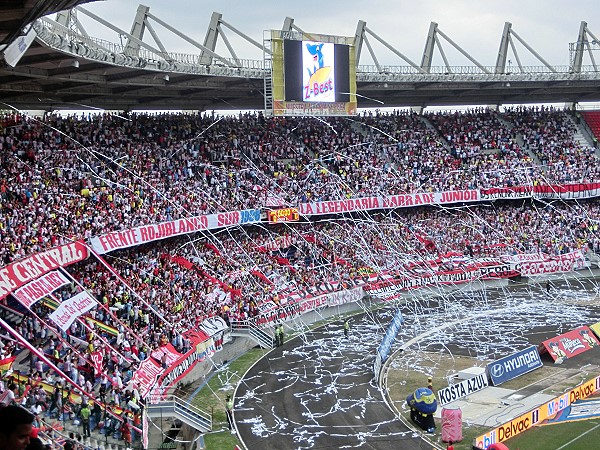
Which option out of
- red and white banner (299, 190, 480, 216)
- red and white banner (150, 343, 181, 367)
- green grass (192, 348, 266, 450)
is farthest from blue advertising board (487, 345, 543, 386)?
red and white banner (299, 190, 480, 216)

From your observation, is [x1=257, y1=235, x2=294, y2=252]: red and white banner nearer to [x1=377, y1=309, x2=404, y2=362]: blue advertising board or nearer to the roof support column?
[x1=377, y1=309, x2=404, y2=362]: blue advertising board

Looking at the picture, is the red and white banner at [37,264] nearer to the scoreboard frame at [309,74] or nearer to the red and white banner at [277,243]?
the red and white banner at [277,243]

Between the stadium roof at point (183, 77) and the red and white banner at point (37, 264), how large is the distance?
6.11 m

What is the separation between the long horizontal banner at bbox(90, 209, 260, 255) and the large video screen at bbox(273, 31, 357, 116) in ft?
25.8

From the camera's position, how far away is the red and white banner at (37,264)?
73.5 ft

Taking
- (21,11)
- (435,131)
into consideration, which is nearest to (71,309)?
(21,11)

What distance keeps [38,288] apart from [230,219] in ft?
60.3

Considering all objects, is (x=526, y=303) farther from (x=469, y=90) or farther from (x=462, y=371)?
(x=469, y=90)

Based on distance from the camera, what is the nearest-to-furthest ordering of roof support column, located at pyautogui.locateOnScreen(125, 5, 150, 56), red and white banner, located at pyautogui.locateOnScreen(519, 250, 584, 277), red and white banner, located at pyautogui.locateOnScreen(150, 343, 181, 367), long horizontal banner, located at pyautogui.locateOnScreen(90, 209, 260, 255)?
red and white banner, located at pyautogui.locateOnScreen(150, 343, 181, 367) < long horizontal banner, located at pyautogui.locateOnScreen(90, 209, 260, 255) < roof support column, located at pyautogui.locateOnScreen(125, 5, 150, 56) < red and white banner, located at pyautogui.locateOnScreen(519, 250, 584, 277)

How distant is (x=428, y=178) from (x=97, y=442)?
3871cm

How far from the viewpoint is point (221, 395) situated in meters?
29.0

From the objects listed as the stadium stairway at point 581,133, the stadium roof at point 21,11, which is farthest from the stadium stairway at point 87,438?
the stadium stairway at point 581,133

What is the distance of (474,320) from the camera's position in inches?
1606

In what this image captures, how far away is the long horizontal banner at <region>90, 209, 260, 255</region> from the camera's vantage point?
31.4m
